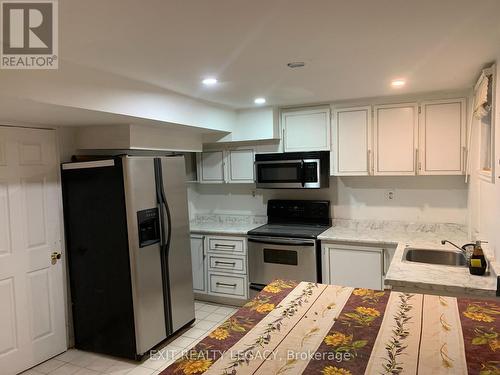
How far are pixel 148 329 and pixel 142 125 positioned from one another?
171 centimetres

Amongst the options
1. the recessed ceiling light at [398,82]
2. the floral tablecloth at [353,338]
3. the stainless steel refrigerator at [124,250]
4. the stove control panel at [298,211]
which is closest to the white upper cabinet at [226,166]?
the stove control panel at [298,211]

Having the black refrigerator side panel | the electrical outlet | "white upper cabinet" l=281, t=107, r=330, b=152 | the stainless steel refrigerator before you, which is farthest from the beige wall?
the black refrigerator side panel

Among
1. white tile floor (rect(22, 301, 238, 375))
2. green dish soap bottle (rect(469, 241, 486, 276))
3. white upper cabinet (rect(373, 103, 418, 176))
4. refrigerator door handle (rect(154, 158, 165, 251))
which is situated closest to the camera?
green dish soap bottle (rect(469, 241, 486, 276))

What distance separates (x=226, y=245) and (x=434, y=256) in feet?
6.73

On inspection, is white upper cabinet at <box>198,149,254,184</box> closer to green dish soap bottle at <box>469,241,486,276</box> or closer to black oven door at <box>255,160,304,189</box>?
black oven door at <box>255,160,304,189</box>

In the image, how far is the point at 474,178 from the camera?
310cm

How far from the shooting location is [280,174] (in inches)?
155

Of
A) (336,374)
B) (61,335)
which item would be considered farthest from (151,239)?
(336,374)

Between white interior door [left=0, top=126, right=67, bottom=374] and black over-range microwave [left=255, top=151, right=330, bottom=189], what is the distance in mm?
2026

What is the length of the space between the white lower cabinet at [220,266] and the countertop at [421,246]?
96 cm

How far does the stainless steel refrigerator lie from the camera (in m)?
2.92

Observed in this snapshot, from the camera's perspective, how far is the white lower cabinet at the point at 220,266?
3.97 m

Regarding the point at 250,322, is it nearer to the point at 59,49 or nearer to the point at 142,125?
the point at 59,49

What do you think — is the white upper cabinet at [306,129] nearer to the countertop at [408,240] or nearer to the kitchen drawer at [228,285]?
the countertop at [408,240]
